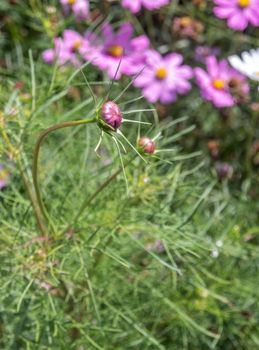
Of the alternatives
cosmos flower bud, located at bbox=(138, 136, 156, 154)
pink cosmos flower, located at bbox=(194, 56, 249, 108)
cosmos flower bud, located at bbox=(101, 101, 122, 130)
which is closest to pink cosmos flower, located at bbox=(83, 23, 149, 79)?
pink cosmos flower, located at bbox=(194, 56, 249, 108)

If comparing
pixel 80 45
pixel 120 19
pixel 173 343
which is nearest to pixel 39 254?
pixel 173 343

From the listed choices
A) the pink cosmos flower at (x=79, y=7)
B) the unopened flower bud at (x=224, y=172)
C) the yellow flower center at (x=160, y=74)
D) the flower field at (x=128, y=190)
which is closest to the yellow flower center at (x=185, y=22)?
the flower field at (x=128, y=190)

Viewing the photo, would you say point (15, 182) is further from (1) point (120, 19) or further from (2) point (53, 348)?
(1) point (120, 19)

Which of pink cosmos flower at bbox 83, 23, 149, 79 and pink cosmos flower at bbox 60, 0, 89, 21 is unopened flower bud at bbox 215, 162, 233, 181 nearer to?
pink cosmos flower at bbox 83, 23, 149, 79

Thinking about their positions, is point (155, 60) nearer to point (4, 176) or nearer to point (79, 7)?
point (79, 7)

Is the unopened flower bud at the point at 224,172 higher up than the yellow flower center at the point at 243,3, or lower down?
lower down

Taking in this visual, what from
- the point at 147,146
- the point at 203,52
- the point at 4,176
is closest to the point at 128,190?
the point at 147,146

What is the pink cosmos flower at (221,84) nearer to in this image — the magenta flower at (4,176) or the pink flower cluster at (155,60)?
the pink flower cluster at (155,60)
